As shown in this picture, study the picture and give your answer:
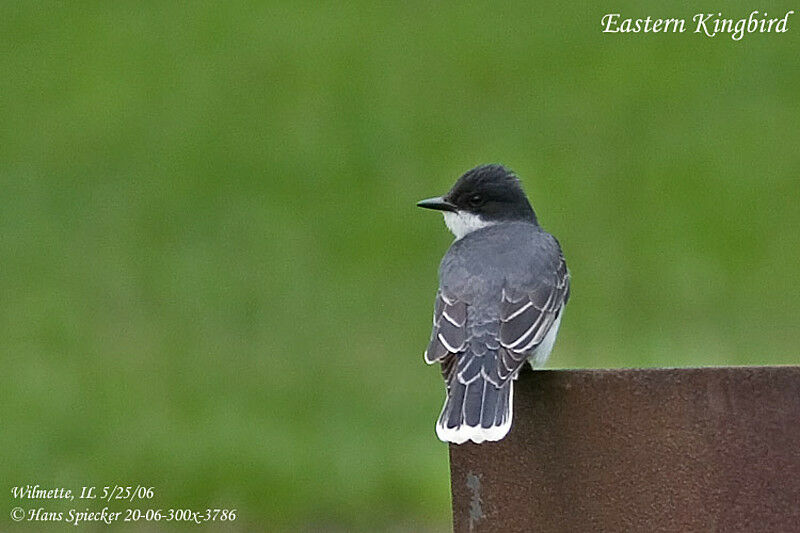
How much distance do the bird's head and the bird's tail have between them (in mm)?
1670

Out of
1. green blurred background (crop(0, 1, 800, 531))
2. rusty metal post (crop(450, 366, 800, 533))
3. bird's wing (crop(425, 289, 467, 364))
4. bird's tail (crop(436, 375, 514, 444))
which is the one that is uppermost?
green blurred background (crop(0, 1, 800, 531))

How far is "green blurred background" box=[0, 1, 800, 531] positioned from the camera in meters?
10.4

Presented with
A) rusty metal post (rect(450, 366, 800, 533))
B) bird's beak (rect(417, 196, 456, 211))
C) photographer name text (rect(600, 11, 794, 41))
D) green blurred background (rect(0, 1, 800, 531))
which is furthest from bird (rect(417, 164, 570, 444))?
photographer name text (rect(600, 11, 794, 41))

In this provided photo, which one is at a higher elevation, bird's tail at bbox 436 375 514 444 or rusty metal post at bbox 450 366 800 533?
bird's tail at bbox 436 375 514 444

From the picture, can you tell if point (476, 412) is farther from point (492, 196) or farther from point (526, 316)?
point (492, 196)

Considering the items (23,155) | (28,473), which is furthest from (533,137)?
(28,473)

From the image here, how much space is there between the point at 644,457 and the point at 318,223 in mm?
8986

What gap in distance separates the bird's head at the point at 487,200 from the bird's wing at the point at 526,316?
3.06 feet

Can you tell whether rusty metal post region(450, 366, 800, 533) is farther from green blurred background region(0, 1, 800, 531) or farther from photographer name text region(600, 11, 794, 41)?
photographer name text region(600, 11, 794, 41)

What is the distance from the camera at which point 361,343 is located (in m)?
11.8

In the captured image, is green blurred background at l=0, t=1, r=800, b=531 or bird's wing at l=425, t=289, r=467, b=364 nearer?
bird's wing at l=425, t=289, r=467, b=364

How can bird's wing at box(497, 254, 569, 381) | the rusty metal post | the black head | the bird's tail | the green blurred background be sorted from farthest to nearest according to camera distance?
the green blurred background
the black head
bird's wing at box(497, 254, 569, 381)
the bird's tail
the rusty metal post

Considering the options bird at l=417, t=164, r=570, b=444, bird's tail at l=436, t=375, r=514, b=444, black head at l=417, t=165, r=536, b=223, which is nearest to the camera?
bird's tail at l=436, t=375, r=514, b=444

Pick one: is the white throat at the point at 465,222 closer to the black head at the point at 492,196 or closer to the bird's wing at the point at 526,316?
the black head at the point at 492,196
